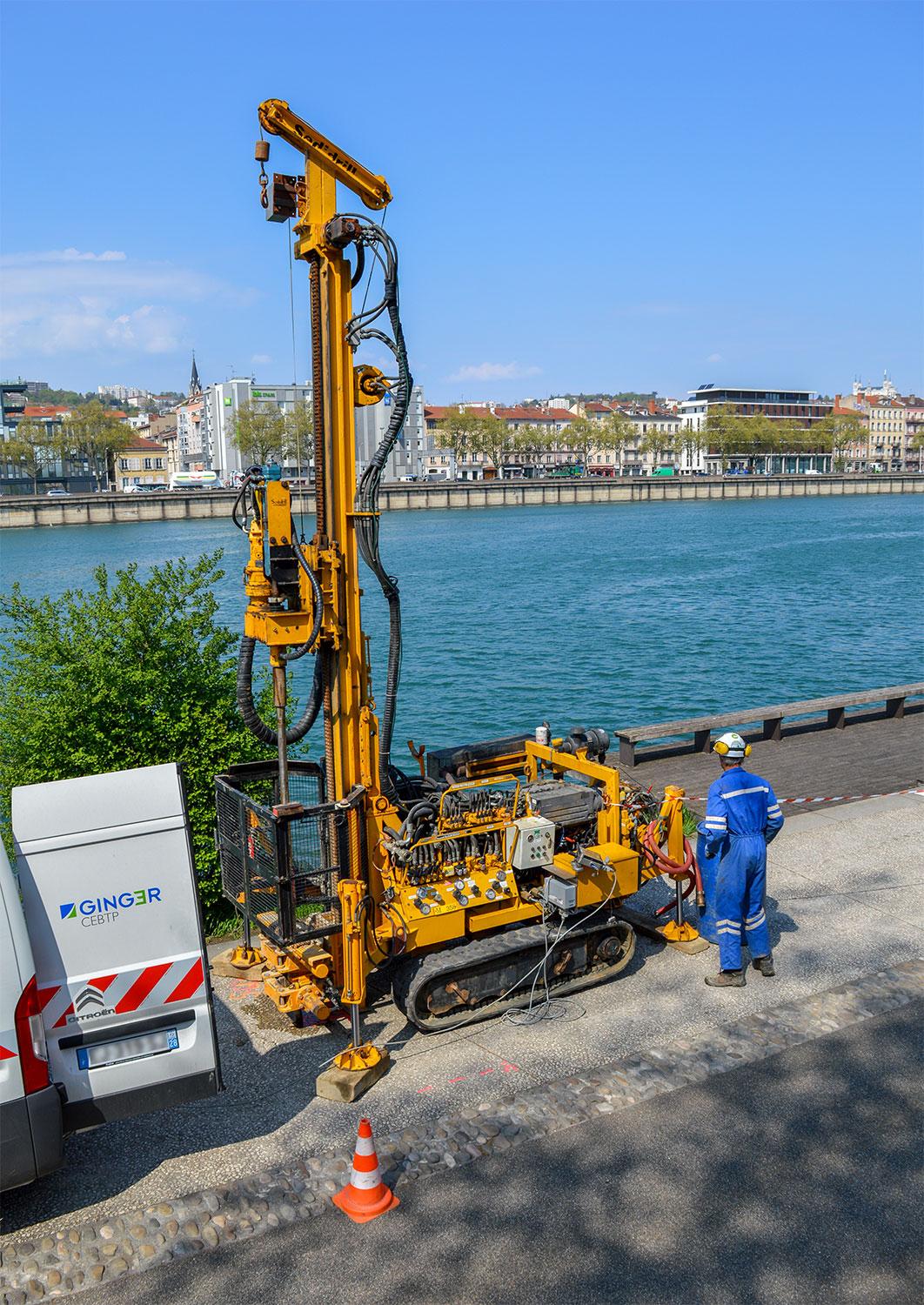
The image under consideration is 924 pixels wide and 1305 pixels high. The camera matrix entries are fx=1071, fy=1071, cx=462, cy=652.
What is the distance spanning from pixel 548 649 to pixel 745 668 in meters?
6.67

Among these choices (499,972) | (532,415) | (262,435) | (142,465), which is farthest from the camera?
(532,415)

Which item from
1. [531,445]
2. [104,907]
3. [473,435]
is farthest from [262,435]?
[104,907]

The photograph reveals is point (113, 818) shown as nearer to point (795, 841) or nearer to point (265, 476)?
point (265, 476)

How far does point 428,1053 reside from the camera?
7.34 m

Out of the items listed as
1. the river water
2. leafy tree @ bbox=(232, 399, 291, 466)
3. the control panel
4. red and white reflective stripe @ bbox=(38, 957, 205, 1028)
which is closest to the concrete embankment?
the river water

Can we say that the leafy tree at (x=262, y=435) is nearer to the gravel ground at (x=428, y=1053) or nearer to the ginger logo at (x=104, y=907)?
the gravel ground at (x=428, y=1053)

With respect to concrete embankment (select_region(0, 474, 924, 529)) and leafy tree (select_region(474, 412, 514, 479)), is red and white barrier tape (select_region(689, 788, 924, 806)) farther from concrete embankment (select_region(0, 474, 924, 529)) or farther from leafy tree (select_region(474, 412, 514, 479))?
leafy tree (select_region(474, 412, 514, 479))

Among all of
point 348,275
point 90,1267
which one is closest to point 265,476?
point 348,275

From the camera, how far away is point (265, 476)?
7668 millimetres

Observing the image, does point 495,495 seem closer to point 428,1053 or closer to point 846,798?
point 846,798

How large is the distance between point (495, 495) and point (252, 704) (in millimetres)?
121971

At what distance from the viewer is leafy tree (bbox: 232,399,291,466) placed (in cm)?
14025

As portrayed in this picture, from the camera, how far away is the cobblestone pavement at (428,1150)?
17.6ft

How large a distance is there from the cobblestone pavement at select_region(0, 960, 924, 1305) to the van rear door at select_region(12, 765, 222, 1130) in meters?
0.60
